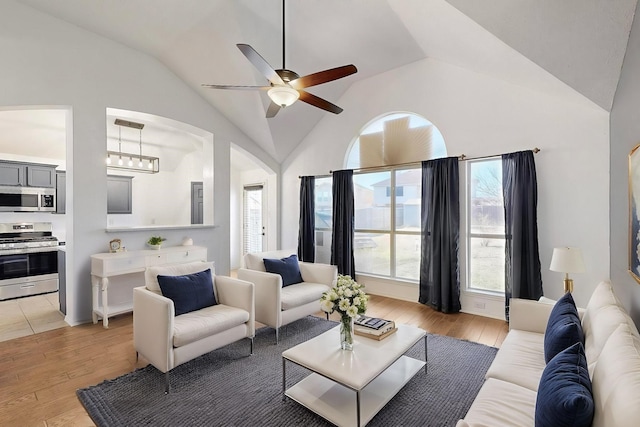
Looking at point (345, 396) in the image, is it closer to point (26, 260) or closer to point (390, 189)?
point (390, 189)

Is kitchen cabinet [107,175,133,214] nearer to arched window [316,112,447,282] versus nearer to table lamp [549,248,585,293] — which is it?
arched window [316,112,447,282]

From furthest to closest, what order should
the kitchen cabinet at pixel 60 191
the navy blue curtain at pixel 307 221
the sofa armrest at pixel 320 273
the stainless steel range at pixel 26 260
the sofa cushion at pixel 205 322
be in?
the navy blue curtain at pixel 307 221 → the kitchen cabinet at pixel 60 191 → the stainless steel range at pixel 26 260 → the sofa armrest at pixel 320 273 → the sofa cushion at pixel 205 322

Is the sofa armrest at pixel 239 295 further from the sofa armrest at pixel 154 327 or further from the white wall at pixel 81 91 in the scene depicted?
the white wall at pixel 81 91

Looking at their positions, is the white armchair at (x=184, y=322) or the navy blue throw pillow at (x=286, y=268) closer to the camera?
the white armchair at (x=184, y=322)

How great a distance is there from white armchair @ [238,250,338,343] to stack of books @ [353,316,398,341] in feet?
3.20

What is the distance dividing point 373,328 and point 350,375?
2.06ft

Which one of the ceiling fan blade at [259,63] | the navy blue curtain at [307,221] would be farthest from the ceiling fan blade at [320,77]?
the navy blue curtain at [307,221]

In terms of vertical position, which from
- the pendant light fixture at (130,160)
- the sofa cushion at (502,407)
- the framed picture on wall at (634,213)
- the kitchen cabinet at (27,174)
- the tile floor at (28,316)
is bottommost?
the tile floor at (28,316)

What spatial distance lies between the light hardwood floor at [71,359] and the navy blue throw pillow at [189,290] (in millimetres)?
652

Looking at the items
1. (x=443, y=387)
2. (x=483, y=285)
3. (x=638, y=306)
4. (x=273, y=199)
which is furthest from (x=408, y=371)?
(x=273, y=199)

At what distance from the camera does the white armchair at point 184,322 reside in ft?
7.69

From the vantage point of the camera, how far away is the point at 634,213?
2.02 metres

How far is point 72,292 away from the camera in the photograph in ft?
12.1

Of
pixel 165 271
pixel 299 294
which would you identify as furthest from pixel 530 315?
pixel 165 271
